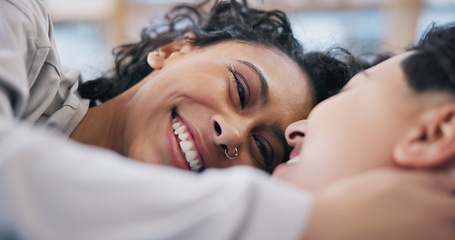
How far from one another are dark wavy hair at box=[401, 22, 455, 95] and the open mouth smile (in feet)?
1.30

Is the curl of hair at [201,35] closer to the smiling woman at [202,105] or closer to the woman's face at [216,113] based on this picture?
the smiling woman at [202,105]

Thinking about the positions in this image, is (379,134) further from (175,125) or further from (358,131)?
(175,125)

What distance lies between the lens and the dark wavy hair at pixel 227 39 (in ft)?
3.40

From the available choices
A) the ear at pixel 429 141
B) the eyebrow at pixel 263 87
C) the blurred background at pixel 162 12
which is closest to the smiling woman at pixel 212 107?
the eyebrow at pixel 263 87

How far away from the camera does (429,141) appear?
526 millimetres

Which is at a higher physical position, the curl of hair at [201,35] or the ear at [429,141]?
the ear at [429,141]

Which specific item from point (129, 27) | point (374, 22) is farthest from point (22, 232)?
point (374, 22)

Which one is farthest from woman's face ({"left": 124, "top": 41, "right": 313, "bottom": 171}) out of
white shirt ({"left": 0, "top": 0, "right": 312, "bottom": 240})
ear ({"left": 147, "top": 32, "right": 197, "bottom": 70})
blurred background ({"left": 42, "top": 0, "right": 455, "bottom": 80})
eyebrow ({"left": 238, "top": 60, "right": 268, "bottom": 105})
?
blurred background ({"left": 42, "top": 0, "right": 455, "bottom": 80})

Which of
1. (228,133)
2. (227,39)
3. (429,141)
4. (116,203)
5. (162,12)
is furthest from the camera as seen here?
(162,12)

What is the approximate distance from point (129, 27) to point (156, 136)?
3164 millimetres

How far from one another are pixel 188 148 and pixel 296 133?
0.21 metres

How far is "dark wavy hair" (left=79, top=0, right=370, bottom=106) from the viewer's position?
1.04 m

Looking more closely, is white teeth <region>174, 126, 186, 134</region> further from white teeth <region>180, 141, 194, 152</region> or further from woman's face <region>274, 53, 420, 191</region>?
woman's face <region>274, 53, 420, 191</region>

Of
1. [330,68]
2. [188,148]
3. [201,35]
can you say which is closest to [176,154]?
[188,148]
